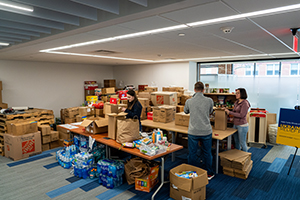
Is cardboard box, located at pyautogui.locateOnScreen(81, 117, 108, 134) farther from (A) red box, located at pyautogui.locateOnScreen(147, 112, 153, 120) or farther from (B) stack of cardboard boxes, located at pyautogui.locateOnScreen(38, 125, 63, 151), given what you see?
(B) stack of cardboard boxes, located at pyautogui.locateOnScreen(38, 125, 63, 151)

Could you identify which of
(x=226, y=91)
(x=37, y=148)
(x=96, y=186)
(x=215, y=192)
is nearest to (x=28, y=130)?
(x=37, y=148)

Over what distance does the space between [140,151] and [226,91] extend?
3448 mm

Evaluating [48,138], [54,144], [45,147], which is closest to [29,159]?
[45,147]

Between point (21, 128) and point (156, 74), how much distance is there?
17.4 ft

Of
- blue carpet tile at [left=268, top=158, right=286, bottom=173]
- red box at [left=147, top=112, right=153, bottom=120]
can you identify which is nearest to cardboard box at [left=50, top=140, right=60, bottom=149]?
red box at [left=147, top=112, right=153, bottom=120]

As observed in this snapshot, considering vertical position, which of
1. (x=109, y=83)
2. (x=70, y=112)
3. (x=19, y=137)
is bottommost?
(x=19, y=137)

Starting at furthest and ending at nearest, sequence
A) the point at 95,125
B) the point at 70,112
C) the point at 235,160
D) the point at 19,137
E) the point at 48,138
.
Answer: the point at 70,112 < the point at 48,138 < the point at 19,137 < the point at 95,125 < the point at 235,160

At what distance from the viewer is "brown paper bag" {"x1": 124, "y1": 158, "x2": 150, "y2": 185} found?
3.18 meters

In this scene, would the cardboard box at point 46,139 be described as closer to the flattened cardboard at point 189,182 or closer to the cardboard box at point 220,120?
the flattened cardboard at point 189,182

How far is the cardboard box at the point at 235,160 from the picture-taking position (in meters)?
3.52

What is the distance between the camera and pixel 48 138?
5141 millimetres

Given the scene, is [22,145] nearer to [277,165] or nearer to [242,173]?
[242,173]

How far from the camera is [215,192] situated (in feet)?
10.3

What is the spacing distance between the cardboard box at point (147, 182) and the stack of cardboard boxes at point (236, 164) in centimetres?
136
